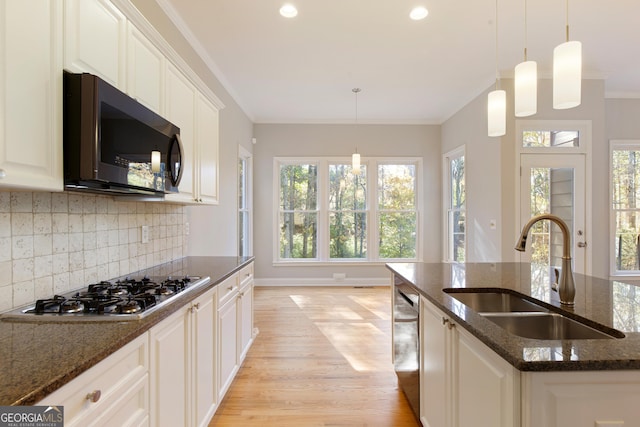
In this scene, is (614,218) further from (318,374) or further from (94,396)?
(94,396)

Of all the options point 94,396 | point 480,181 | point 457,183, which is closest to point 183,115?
point 94,396

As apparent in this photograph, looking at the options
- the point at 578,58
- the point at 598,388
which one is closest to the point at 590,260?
the point at 578,58

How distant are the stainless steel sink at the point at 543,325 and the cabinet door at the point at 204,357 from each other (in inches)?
57.5

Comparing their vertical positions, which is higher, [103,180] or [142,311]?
[103,180]

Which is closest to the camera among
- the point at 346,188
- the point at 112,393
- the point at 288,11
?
the point at 112,393

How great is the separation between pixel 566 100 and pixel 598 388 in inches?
47.9

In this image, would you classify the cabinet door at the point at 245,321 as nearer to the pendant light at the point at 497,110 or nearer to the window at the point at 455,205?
the pendant light at the point at 497,110

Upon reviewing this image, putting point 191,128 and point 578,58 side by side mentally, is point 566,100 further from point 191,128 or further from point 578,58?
point 191,128

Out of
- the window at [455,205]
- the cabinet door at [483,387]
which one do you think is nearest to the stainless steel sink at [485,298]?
the cabinet door at [483,387]

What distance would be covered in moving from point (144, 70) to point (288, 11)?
1385mm

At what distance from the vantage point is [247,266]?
9.04ft

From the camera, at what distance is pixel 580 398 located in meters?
0.90

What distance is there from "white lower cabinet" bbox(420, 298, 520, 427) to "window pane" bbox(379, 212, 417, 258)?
4003mm

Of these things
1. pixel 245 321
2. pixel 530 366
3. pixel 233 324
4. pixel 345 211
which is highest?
pixel 345 211
